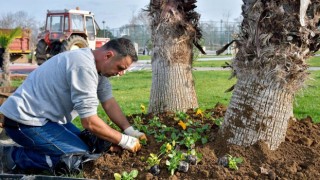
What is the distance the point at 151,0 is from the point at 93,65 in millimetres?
1781

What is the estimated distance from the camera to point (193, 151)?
3.36 m

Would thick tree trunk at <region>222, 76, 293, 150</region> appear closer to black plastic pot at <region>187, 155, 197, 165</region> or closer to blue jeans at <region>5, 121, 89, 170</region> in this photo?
black plastic pot at <region>187, 155, 197, 165</region>

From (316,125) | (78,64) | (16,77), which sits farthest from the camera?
(16,77)

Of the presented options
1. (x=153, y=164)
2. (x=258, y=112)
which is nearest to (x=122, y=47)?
(x=153, y=164)

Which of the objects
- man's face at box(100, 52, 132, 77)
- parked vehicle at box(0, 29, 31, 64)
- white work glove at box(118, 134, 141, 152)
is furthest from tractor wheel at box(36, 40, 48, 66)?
white work glove at box(118, 134, 141, 152)

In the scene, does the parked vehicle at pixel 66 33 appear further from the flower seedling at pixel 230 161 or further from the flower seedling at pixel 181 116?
the flower seedling at pixel 230 161

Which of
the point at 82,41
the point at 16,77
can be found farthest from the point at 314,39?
the point at 82,41

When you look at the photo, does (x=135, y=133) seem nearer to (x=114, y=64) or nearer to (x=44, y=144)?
(x=114, y=64)

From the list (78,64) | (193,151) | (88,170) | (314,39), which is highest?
(314,39)

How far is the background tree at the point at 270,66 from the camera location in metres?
3.28

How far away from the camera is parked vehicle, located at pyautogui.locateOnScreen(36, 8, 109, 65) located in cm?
1905

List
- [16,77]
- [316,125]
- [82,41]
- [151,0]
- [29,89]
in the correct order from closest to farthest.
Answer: [29,89], [316,125], [151,0], [16,77], [82,41]

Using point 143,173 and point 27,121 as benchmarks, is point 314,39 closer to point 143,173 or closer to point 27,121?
point 143,173

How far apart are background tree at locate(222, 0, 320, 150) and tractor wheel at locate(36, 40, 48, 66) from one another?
1664cm
